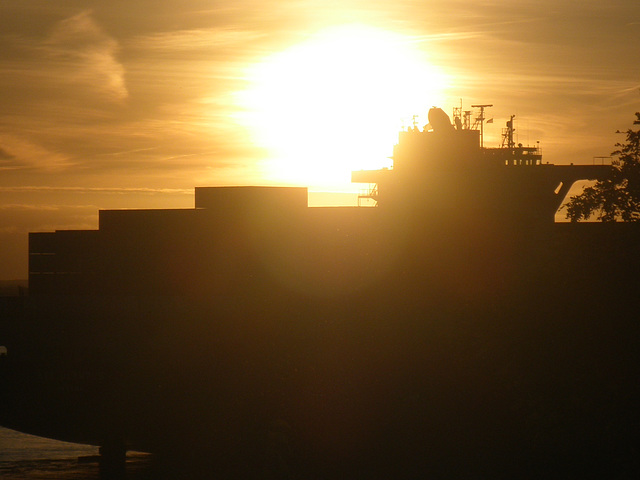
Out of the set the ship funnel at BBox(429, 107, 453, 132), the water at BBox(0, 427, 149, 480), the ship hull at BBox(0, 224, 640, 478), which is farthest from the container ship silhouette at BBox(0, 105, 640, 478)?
the ship funnel at BBox(429, 107, 453, 132)

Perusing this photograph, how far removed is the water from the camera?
2408 centimetres

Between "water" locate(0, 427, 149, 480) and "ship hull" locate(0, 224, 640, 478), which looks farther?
"water" locate(0, 427, 149, 480)

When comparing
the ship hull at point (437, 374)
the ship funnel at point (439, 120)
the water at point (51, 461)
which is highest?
the ship funnel at point (439, 120)

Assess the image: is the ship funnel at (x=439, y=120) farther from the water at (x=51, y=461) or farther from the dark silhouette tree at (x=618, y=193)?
the water at (x=51, y=461)

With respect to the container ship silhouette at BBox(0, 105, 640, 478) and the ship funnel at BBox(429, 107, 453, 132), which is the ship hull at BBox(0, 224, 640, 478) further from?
the ship funnel at BBox(429, 107, 453, 132)

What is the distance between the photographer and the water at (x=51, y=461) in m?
24.1

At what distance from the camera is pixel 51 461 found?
28.7 m

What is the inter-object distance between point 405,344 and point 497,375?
409 cm

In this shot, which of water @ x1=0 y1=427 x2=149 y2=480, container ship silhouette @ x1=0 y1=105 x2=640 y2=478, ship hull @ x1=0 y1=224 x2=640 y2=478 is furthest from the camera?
water @ x1=0 y1=427 x2=149 y2=480

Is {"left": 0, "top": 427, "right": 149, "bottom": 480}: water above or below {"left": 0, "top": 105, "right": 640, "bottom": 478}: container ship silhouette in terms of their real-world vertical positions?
below

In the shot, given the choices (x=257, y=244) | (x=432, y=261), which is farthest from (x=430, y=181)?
(x=432, y=261)

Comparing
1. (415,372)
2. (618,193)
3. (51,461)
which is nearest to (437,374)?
(415,372)

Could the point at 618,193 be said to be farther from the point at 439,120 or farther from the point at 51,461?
the point at 51,461

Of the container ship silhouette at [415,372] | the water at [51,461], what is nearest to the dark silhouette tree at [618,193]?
the container ship silhouette at [415,372]
